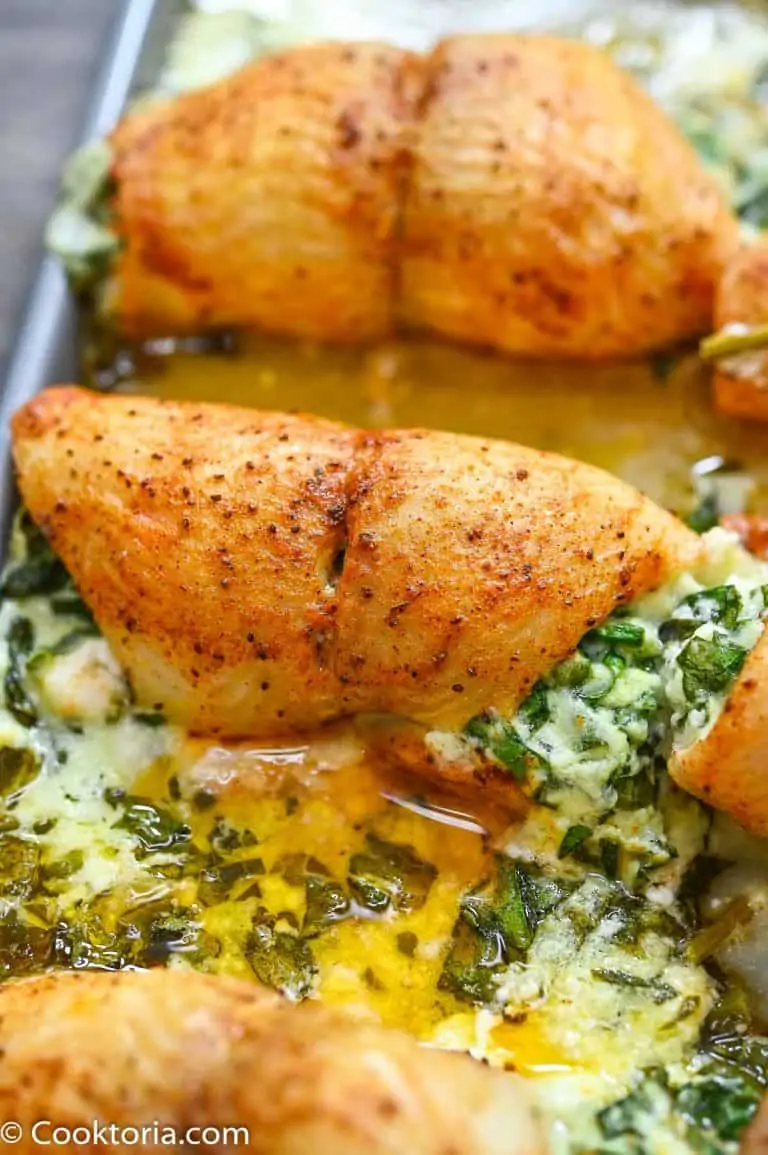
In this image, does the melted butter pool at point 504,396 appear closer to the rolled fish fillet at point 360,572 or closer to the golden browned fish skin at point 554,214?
the golden browned fish skin at point 554,214

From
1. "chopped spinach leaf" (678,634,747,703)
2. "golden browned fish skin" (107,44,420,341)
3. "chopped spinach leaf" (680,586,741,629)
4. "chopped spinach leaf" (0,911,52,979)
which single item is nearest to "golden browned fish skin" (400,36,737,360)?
"golden browned fish skin" (107,44,420,341)

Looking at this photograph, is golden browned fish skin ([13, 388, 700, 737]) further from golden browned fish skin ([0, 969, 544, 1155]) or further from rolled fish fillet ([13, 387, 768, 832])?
golden browned fish skin ([0, 969, 544, 1155])

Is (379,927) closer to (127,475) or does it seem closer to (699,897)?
(699,897)

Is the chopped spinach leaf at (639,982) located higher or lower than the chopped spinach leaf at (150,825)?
lower

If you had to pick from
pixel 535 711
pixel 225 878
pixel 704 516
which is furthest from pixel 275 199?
pixel 225 878

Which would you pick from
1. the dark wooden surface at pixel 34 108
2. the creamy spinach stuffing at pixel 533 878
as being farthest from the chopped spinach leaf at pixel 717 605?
the dark wooden surface at pixel 34 108

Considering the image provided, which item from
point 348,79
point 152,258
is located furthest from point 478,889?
point 348,79
